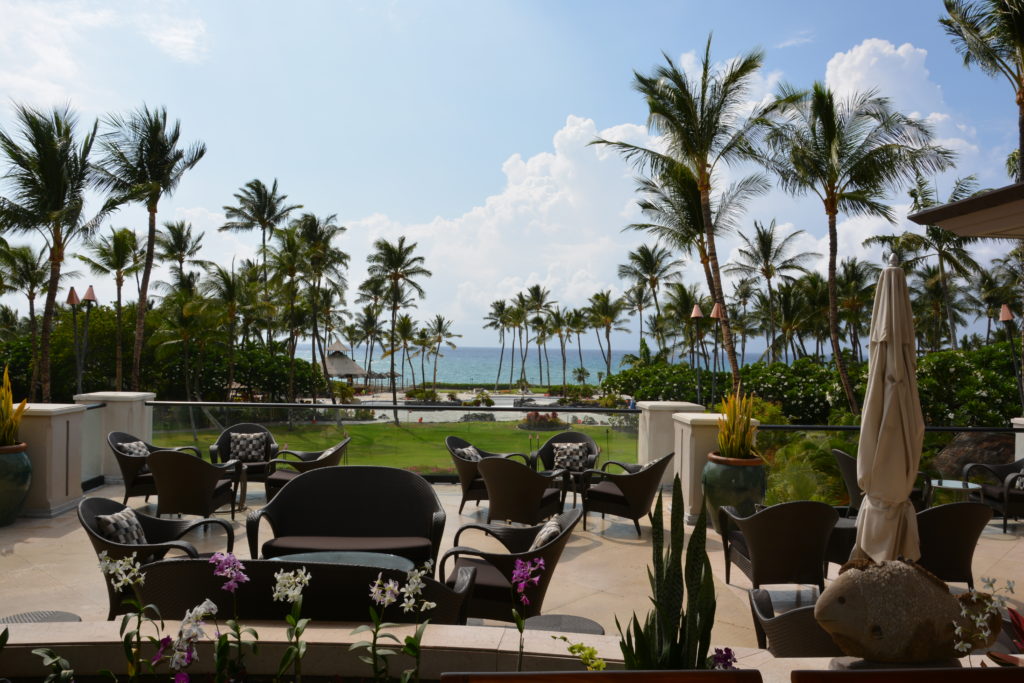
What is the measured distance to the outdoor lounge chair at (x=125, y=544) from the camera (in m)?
3.11

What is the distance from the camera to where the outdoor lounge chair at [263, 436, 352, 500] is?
6043 mm

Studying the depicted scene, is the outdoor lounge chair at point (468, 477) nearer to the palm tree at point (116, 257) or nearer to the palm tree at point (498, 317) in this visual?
the palm tree at point (116, 257)

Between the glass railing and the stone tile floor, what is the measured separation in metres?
1.25

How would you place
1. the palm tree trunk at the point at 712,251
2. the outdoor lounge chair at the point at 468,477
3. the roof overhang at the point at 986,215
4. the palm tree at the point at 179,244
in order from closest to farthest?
the roof overhang at the point at 986,215 → the outdoor lounge chair at the point at 468,477 → the palm tree trunk at the point at 712,251 → the palm tree at the point at 179,244

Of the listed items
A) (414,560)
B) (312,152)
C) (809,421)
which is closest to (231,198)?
(312,152)

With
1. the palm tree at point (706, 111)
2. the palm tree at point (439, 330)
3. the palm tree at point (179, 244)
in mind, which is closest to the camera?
the palm tree at point (706, 111)

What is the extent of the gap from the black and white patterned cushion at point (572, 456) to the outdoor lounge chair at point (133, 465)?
376 centimetres

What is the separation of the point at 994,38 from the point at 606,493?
12394 millimetres

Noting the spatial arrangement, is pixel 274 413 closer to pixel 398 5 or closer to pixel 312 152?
pixel 398 5

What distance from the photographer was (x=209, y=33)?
24.1 feet

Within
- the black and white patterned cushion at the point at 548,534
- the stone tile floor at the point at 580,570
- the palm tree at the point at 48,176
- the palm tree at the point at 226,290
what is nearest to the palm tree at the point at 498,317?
the palm tree at the point at 226,290

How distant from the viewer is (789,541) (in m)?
3.78

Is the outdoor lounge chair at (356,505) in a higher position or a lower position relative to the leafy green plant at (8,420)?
lower

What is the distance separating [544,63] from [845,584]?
825 cm
